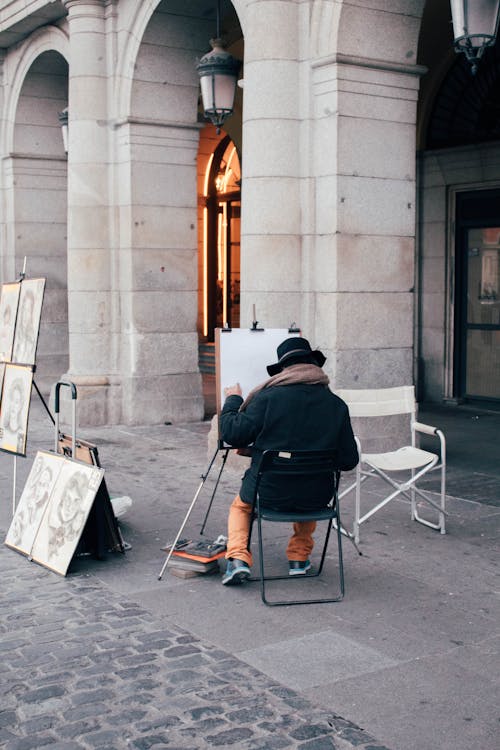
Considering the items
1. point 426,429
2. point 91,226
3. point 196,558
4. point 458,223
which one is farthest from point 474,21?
point 458,223

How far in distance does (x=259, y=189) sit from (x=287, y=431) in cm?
427

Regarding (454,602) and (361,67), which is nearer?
(454,602)

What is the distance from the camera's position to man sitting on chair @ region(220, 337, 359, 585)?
604 centimetres

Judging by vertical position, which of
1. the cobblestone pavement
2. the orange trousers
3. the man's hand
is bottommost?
the cobblestone pavement

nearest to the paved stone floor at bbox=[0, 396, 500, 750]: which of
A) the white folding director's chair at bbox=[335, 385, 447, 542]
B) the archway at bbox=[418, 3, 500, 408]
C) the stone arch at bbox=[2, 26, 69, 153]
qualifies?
the white folding director's chair at bbox=[335, 385, 447, 542]

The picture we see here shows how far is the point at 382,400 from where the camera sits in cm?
812

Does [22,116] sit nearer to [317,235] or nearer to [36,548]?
[317,235]

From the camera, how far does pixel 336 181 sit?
9453mm

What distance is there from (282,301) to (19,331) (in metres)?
2.58

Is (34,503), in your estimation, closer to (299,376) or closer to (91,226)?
(299,376)

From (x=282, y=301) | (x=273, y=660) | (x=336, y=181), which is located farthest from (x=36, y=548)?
(x=336, y=181)

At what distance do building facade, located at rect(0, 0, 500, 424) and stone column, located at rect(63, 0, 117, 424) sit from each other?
25 mm

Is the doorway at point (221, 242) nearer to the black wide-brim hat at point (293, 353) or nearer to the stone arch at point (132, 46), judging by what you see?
the stone arch at point (132, 46)

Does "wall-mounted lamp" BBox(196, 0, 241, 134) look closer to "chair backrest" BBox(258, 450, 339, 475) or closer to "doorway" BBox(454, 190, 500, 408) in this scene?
"doorway" BBox(454, 190, 500, 408)
